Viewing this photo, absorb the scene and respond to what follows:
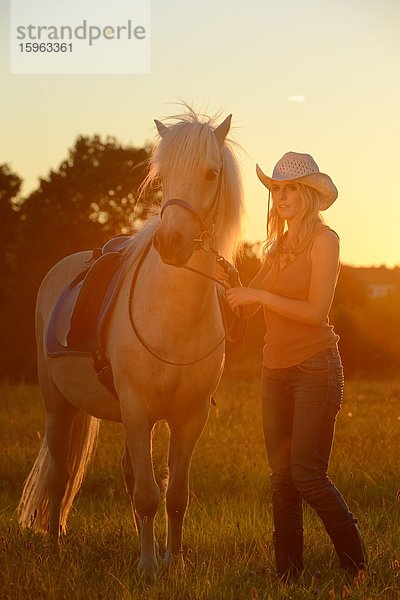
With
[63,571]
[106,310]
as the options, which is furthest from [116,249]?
[63,571]

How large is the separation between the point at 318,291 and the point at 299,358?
1.29ft

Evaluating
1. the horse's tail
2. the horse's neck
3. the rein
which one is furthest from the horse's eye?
the horse's tail

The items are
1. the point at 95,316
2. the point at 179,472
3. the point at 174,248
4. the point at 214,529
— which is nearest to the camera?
the point at 174,248

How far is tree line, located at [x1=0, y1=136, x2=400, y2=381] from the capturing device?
25453 mm

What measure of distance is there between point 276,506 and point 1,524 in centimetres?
245

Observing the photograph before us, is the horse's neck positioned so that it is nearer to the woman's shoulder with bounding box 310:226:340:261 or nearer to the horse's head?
the horse's head

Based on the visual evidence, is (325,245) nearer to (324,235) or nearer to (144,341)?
Result: (324,235)

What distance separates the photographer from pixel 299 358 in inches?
175

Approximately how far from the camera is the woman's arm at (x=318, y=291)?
14.1 feet

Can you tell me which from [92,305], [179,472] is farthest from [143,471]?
[92,305]

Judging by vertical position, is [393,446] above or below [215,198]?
below

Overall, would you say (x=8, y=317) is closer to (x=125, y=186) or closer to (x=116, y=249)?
(x=125, y=186)

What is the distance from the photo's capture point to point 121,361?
16.3ft

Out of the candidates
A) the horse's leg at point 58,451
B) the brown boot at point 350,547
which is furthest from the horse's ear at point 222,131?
the horse's leg at point 58,451
